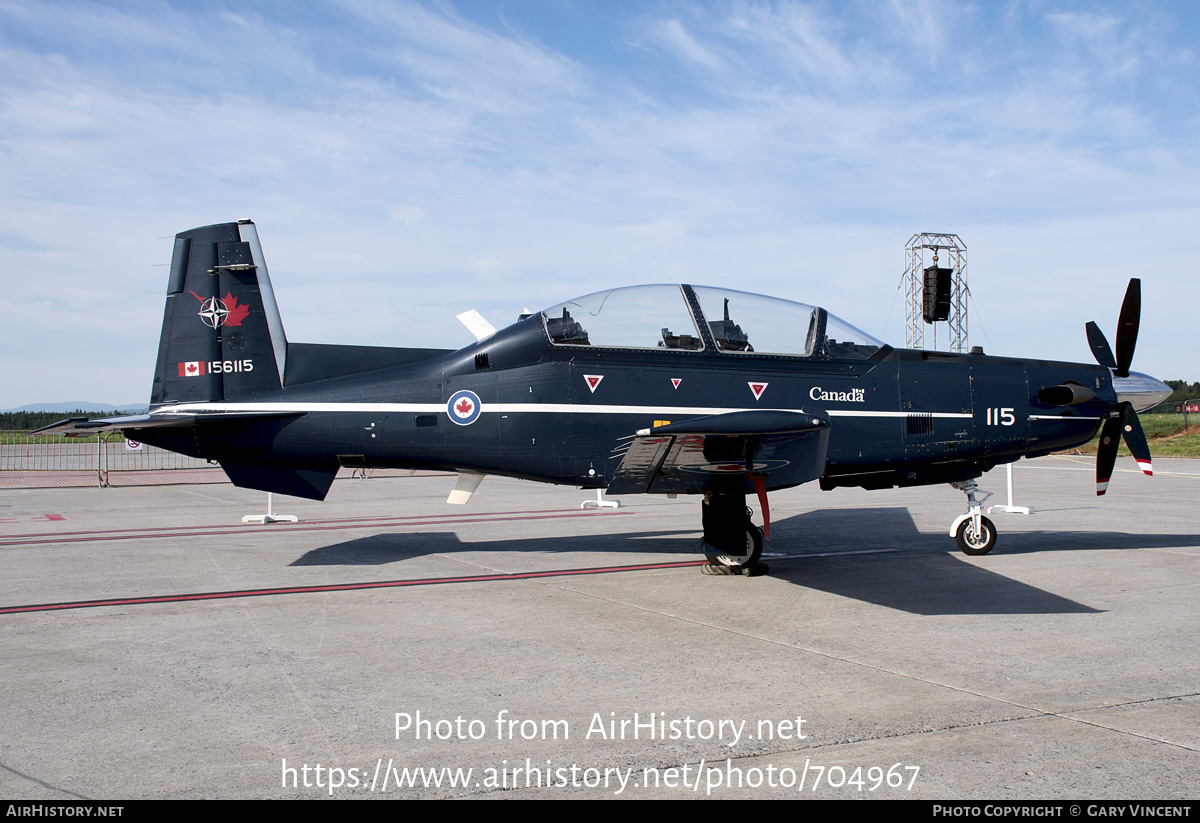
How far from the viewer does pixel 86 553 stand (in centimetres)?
1037

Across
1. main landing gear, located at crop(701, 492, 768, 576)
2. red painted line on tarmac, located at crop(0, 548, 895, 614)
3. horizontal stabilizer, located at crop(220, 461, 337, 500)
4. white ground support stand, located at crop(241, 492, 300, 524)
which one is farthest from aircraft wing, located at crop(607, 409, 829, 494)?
white ground support stand, located at crop(241, 492, 300, 524)

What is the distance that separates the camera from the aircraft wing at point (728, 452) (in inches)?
264

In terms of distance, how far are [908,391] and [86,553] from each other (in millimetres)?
9967

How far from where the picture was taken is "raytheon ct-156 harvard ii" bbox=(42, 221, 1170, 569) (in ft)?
27.7

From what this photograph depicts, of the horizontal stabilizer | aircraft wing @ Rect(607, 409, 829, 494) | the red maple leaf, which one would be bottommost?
the horizontal stabilizer

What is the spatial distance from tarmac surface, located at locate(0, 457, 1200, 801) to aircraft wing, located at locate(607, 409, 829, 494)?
108cm

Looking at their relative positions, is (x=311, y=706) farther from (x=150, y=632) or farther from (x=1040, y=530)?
(x=1040, y=530)

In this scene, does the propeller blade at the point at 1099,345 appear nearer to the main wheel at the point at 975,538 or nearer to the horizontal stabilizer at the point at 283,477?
the main wheel at the point at 975,538

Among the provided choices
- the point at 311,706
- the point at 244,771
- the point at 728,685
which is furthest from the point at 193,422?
the point at 728,685

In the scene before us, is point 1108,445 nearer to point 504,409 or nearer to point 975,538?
point 975,538

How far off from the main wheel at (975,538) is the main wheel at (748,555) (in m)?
2.67

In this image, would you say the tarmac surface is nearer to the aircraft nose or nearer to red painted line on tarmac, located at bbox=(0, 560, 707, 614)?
red painted line on tarmac, located at bbox=(0, 560, 707, 614)

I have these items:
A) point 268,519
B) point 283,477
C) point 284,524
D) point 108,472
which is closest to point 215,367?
point 283,477

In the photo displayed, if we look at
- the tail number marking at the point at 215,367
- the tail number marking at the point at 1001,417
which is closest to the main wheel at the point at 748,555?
the tail number marking at the point at 1001,417
